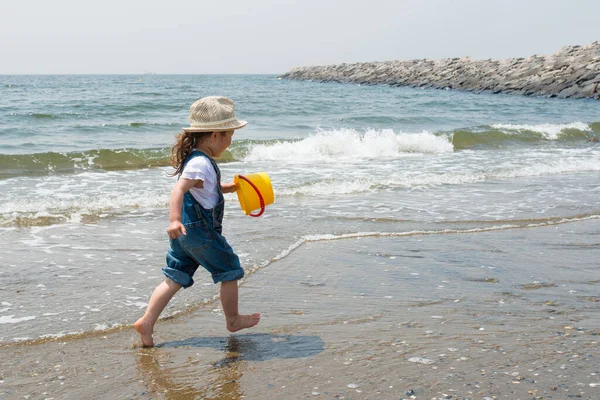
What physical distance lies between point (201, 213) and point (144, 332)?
0.69 m

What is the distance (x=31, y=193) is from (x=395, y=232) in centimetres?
513

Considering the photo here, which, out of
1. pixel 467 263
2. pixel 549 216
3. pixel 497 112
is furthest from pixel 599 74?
pixel 467 263

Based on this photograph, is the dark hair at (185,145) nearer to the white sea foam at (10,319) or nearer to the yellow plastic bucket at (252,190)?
the yellow plastic bucket at (252,190)

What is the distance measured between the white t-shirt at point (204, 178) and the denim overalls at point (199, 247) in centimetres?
3

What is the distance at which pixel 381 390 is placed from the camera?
278 cm

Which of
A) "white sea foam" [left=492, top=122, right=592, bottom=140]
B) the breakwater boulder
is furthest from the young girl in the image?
the breakwater boulder

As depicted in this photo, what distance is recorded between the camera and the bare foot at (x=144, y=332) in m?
3.36

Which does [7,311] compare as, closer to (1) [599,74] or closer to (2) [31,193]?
(2) [31,193]

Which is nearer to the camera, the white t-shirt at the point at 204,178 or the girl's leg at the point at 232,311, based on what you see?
the white t-shirt at the point at 204,178

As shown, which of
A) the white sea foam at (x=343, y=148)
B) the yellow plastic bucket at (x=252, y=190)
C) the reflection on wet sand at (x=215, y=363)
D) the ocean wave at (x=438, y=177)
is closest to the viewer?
the reflection on wet sand at (x=215, y=363)

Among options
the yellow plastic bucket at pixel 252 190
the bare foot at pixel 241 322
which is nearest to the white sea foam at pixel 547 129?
the yellow plastic bucket at pixel 252 190

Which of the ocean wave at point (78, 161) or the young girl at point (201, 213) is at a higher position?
the young girl at point (201, 213)

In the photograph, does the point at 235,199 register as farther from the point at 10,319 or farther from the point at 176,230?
the point at 176,230

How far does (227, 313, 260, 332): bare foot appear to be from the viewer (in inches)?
138
